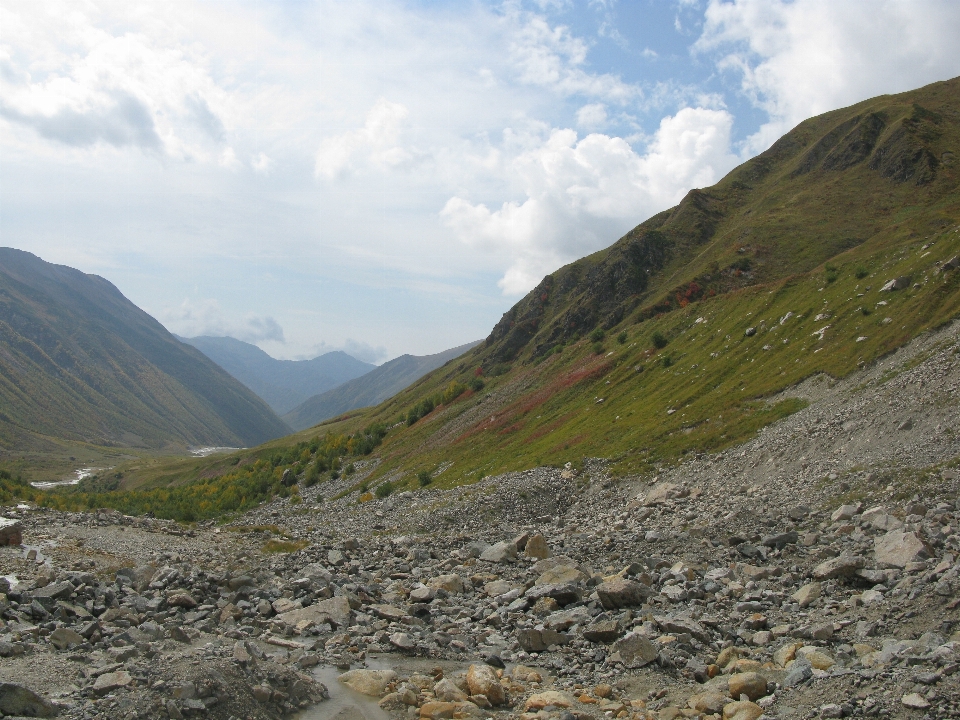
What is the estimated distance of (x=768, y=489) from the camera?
31875mm

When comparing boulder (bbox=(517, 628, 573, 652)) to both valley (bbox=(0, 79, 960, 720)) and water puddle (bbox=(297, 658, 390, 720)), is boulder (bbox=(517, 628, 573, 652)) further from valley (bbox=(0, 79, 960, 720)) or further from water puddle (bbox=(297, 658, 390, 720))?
water puddle (bbox=(297, 658, 390, 720))

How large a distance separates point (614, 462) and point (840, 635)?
105 feet

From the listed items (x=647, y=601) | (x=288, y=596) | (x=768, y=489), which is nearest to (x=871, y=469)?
(x=768, y=489)

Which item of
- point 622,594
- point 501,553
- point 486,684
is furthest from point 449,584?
point 486,684

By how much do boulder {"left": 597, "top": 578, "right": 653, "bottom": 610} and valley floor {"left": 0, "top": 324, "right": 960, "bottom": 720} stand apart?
8cm

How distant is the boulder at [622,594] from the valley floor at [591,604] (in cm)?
8

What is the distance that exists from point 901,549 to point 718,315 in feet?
197

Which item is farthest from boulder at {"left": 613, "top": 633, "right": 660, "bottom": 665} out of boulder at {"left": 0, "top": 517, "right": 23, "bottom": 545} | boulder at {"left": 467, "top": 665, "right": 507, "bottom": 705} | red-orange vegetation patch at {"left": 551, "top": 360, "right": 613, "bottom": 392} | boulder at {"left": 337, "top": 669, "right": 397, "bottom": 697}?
red-orange vegetation patch at {"left": 551, "top": 360, "right": 613, "bottom": 392}

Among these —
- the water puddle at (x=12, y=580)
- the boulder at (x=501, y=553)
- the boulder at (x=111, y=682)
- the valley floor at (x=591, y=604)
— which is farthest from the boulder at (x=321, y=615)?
the water puddle at (x=12, y=580)

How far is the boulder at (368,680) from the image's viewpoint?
1641 centimetres

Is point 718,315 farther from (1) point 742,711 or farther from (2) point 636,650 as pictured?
(1) point 742,711

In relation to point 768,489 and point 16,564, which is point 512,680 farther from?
point 16,564

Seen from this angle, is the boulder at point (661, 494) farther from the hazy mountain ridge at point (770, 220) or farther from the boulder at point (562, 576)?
the hazy mountain ridge at point (770, 220)

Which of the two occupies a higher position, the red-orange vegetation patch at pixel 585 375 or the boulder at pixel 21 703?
the red-orange vegetation patch at pixel 585 375
